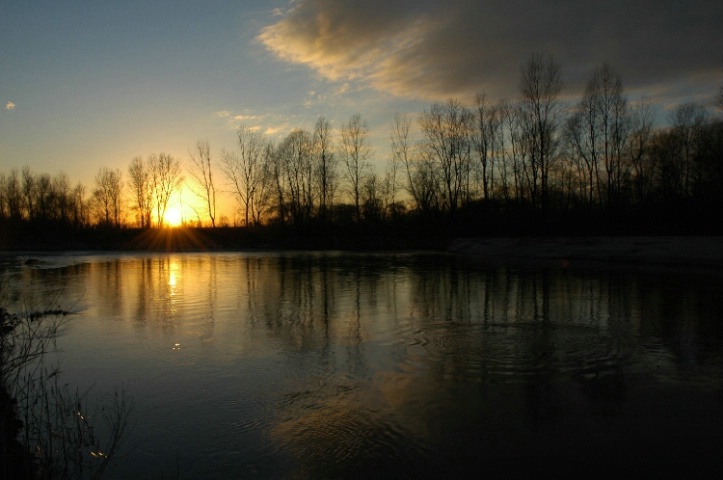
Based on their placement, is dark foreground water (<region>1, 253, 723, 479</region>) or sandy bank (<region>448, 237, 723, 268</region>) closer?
dark foreground water (<region>1, 253, 723, 479</region>)

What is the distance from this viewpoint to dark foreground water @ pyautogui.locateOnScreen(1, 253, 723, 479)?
443cm

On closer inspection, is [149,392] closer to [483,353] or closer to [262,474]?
[262,474]

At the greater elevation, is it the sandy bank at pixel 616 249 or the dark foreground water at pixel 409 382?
the sandy bank at pixel 616 249

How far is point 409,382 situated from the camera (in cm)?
651

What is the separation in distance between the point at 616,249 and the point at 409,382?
87.4ft

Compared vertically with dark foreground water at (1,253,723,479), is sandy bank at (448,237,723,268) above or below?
above

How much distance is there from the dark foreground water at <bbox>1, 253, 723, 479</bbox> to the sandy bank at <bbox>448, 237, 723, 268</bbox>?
11.9 meters

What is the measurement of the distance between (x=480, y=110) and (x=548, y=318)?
49521 millimetres

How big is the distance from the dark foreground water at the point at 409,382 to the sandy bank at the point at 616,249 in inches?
470

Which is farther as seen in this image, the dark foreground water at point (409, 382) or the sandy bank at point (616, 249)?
the sandy bank at point (616, 249)

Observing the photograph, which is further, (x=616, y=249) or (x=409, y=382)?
(x=616, y=249)

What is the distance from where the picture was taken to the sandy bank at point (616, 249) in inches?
952

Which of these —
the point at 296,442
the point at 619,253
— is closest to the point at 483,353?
the point at 296,442

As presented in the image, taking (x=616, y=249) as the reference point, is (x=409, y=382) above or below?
below
